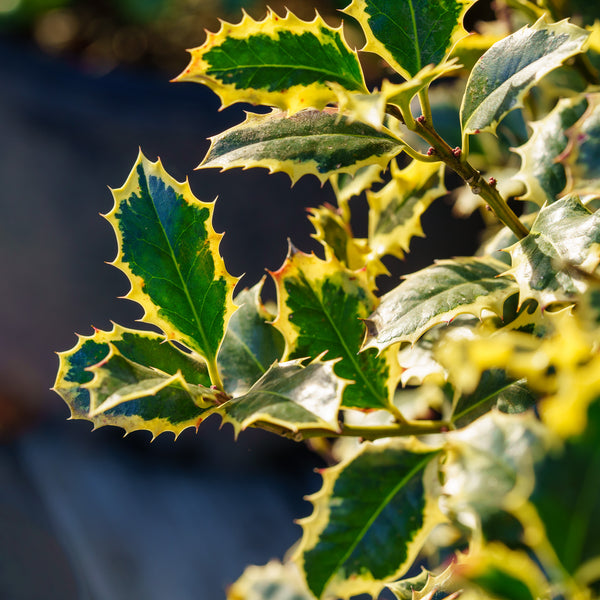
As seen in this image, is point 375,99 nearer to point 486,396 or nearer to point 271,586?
point 486,396

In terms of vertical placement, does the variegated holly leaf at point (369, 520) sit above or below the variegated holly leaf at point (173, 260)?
below

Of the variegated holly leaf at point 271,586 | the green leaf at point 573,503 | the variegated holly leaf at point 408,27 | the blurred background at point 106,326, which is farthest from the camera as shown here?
the blurred background at point 106,326

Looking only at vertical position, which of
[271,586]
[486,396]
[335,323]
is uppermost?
[335,323]

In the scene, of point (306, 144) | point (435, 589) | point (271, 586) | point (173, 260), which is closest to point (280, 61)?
point (306, 144)

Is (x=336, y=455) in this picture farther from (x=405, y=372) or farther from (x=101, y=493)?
(x=101, y=493)

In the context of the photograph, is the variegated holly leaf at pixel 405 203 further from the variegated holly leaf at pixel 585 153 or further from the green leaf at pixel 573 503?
the green leaf at pixel 573 503

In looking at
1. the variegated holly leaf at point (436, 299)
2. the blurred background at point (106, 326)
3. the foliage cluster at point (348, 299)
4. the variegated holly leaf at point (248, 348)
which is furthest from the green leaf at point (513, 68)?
the blurred background at point (106, 326)

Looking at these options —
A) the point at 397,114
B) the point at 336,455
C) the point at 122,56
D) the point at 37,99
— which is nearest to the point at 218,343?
the point at 397,114

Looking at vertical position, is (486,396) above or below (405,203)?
below
